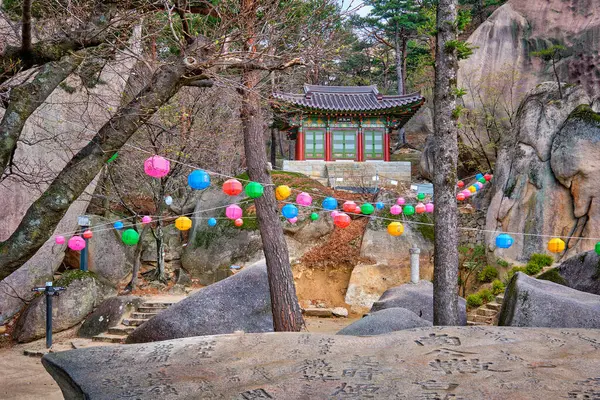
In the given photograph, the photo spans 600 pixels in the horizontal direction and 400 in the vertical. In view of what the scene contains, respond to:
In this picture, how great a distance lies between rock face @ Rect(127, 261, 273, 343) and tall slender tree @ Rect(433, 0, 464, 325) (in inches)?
138

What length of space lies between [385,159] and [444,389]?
2056 centimetres

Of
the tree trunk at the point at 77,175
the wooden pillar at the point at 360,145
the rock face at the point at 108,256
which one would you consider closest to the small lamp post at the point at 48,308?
the rock face at the point at 108,256

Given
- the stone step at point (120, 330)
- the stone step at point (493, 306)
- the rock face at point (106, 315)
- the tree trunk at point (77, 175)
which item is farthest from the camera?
the stone step at point (493, 306)

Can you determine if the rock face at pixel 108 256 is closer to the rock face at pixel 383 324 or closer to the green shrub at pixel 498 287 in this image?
the rock face at pixel 383 324

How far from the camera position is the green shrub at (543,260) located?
1288 centimetres

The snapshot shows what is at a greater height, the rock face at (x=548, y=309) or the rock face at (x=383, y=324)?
A: the rock face at (x=548, y=309)

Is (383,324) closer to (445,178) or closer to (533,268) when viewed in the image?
(445,178)

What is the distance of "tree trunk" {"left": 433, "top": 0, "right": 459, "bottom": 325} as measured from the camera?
6250mm

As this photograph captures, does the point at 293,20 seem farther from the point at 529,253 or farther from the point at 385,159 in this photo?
the point at 385,159

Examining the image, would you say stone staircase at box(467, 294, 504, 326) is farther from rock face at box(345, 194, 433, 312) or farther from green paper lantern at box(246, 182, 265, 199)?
green paper lantern at box(246, 182, 265, 199)

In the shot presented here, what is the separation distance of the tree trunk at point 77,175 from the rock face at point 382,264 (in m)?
11.4

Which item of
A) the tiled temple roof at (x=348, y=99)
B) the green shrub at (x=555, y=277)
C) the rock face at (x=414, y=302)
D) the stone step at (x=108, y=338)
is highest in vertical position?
the tiled temple roof at (x=348, y=99)

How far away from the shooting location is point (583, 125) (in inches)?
516

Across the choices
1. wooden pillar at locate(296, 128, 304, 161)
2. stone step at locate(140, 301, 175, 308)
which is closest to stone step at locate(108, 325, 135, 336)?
stone step at locate(140, 301, 175, 308)
